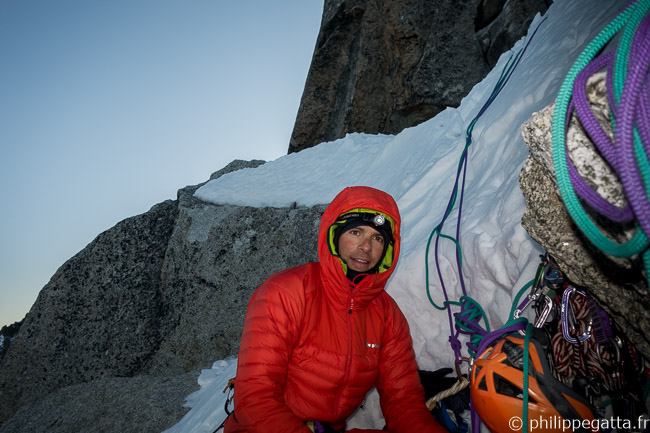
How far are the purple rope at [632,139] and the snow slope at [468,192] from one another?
1323mm

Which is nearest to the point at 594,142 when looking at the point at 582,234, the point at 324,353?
the point at 582,234

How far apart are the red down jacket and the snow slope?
0.50 m

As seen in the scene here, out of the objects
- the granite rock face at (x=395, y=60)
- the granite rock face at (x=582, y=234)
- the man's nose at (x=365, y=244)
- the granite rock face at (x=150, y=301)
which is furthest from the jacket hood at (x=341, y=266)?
the granite rock face at (x=395, y=60)

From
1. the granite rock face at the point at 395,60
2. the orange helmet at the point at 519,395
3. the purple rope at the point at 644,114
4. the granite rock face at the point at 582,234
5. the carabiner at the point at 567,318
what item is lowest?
the orange helmet at the point at 519,395

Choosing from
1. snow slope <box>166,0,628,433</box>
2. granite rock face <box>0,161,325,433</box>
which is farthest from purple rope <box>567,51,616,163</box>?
granite rock face <box>0,161,325,433</box>

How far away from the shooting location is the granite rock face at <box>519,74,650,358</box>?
3.43 feet

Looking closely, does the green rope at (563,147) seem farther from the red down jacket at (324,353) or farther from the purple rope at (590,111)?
the red down jacket at (324,353)

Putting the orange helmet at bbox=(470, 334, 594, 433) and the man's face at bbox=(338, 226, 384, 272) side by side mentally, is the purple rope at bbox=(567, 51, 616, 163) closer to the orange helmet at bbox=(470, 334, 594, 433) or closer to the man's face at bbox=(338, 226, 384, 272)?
the orange helmet at bbox=(470, 334, 594, 433)

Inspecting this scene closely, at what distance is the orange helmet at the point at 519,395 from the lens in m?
1.42

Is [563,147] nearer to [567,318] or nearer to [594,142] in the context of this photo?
[594,142]

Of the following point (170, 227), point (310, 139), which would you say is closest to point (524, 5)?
point (310, 139)

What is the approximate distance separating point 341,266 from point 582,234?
1.26 metres

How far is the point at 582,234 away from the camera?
136cm

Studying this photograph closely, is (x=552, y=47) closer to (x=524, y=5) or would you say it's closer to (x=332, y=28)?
(x=524, y=5)
